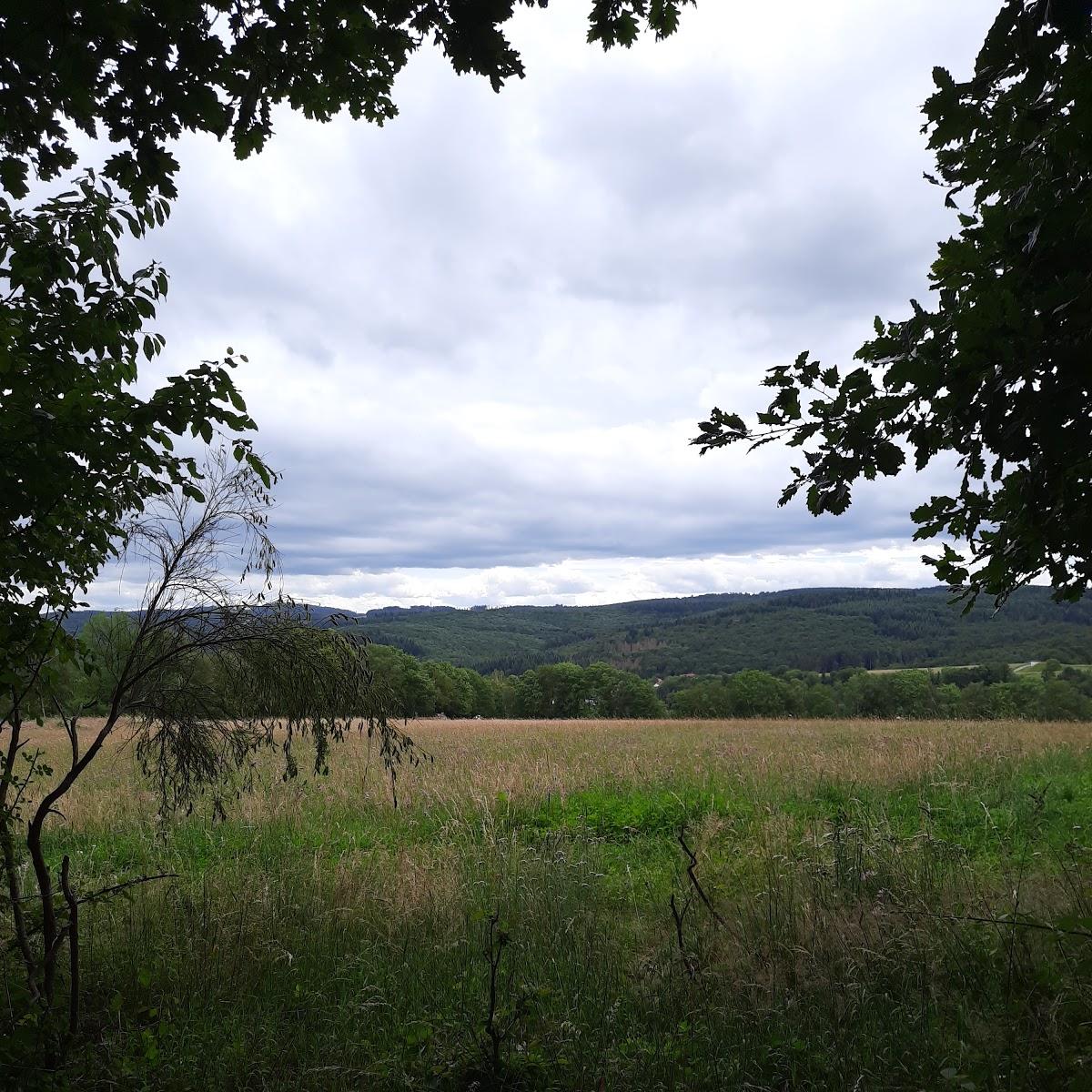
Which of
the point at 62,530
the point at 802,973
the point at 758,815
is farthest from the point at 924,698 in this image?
the point at 62,530

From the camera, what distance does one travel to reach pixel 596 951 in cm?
456

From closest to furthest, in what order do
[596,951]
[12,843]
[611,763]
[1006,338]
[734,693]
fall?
1. [1006,338]
2. [12,843]
3. [596,951]
4. [611,763]
5. [734,693]

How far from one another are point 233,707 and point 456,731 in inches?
643

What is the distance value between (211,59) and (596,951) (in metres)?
5.33

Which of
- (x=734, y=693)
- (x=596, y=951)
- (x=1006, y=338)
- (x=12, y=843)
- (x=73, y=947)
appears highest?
(x=1006, y=338)

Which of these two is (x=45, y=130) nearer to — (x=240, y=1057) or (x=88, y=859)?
(x=240, y=1057)

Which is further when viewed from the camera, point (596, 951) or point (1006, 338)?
point (596, 951)

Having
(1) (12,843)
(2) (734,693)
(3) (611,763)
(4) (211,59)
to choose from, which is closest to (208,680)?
(1) (12,843)

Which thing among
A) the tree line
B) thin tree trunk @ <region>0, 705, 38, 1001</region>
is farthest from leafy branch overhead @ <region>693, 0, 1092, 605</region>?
the tree line

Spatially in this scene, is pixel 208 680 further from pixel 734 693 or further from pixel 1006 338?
pixel 734 693

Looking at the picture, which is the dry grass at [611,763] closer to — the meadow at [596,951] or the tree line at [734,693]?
the meadow at [596,951]

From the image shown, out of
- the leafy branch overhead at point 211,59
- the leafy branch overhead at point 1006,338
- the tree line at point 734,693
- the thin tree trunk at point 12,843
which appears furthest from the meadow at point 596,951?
the tree line at point 734,693

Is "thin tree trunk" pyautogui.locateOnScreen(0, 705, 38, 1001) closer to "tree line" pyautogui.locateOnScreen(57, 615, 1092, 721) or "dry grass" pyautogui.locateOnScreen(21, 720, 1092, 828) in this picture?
"dry grass" pyautogui.locateOnScreen(21, 720, 1092, 828)

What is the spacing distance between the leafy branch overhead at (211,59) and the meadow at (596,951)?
12.6 ft
